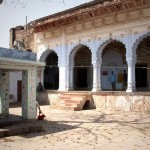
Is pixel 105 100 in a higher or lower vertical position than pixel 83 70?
lower

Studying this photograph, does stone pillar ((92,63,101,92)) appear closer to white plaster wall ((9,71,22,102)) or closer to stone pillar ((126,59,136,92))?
stone pillar ((126,59,136,92))

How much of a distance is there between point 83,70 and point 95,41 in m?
5.69

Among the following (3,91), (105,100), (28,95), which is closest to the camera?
(28,95)

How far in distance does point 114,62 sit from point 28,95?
445 inches

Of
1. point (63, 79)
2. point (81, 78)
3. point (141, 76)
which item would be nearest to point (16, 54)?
point (63, 79)

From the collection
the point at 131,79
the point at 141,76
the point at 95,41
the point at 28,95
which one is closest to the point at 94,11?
the point at 95,41

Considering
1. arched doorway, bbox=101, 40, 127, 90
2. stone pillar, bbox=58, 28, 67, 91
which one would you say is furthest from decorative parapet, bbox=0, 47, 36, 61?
arched doorway, bbox=101, 40, 127, 90

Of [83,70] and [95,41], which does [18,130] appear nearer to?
[95,41]

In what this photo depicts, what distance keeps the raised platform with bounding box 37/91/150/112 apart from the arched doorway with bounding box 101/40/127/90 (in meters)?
4.35

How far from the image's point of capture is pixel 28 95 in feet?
30.0

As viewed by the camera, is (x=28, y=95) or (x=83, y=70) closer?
(x=28, y=95)

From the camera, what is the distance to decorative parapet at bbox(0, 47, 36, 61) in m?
8.27

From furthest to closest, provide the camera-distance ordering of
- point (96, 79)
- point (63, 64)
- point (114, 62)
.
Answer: point (114, 62), point (63, 64), point (96, 79)

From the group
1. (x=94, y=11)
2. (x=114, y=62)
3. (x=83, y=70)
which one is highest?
(x=94, y=11)
